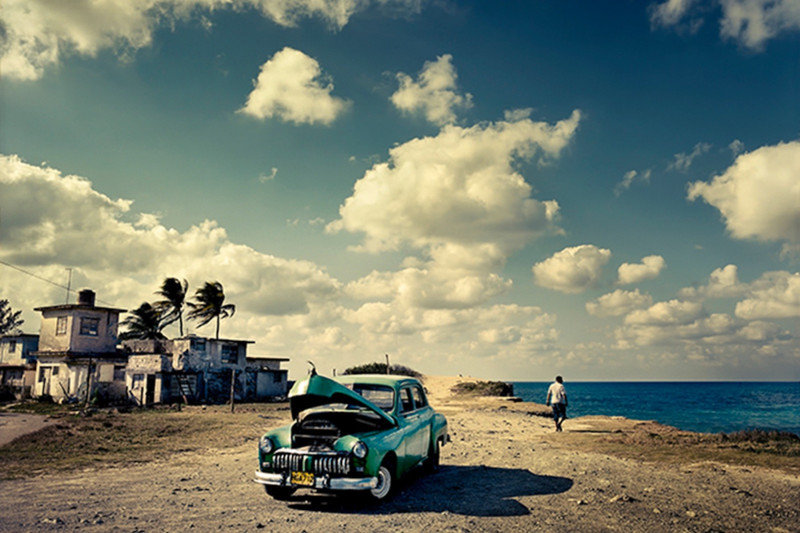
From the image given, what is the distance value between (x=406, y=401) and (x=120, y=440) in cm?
1298

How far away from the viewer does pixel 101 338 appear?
42156mm

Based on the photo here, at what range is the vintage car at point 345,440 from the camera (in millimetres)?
Answer: 8203

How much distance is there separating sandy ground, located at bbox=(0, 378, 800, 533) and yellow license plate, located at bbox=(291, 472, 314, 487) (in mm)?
428

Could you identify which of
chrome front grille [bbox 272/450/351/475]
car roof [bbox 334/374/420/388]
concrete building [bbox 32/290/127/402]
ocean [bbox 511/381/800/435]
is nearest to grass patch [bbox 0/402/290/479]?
car roof [bbox 334/374/420/388]

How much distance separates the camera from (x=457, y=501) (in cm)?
880

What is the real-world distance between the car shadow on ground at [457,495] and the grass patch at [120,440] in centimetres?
795

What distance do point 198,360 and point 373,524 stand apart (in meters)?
36.9

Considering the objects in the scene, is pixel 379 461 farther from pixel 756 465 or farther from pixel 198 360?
pixel 198 360

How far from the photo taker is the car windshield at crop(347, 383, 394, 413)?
9797 millimetres

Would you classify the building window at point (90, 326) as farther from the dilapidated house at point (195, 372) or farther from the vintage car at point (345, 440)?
the vintage car at point (345, 440)

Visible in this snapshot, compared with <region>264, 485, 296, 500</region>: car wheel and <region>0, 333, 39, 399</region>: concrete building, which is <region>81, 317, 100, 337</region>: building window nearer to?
<region>0, 333, 39, 399</region>: concrete building

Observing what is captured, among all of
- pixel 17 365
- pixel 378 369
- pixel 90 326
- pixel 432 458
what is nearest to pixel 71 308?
pixel 90 326

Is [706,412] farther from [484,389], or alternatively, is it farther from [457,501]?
[457,501]

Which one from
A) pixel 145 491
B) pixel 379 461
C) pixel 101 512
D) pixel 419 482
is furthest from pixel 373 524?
pixel 145 491
